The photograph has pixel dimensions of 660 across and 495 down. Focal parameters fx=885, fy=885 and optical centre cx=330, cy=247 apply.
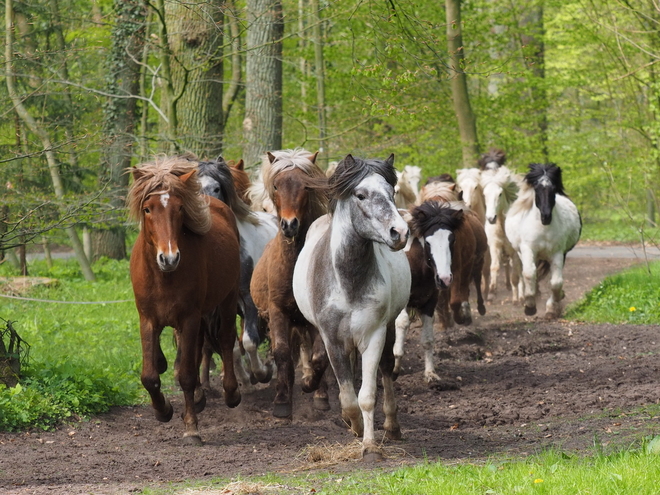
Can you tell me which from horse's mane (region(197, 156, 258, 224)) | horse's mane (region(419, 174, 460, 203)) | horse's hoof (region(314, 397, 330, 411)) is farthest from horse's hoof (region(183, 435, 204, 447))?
horse's mane (region(419, 174, 460, 203))

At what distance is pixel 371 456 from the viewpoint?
20.8 feet

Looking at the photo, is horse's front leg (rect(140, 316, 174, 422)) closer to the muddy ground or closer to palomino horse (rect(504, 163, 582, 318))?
the muddy ground

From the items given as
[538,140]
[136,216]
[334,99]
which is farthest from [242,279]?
[538,140]

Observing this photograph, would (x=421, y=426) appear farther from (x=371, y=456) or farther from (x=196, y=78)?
(x=196, y=78)

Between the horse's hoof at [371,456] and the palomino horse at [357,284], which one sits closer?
the horse's hoof at [371,456]

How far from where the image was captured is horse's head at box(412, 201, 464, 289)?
945 centimetres

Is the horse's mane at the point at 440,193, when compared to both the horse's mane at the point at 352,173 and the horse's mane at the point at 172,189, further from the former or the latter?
the horse's mane at the point at 352,173

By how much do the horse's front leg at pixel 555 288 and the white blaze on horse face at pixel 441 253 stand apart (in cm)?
492

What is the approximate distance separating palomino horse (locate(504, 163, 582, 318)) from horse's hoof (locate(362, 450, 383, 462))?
27.0 feet

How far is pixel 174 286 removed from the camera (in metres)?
7.57

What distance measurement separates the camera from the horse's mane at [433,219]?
9.91m

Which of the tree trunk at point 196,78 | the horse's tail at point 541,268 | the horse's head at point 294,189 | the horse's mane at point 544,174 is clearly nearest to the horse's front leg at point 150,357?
the horse's head at point 294,189

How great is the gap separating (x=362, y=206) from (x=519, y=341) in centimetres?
635

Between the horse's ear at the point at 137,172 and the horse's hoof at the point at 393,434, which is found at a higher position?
the horse's ear at the point at 137,172
